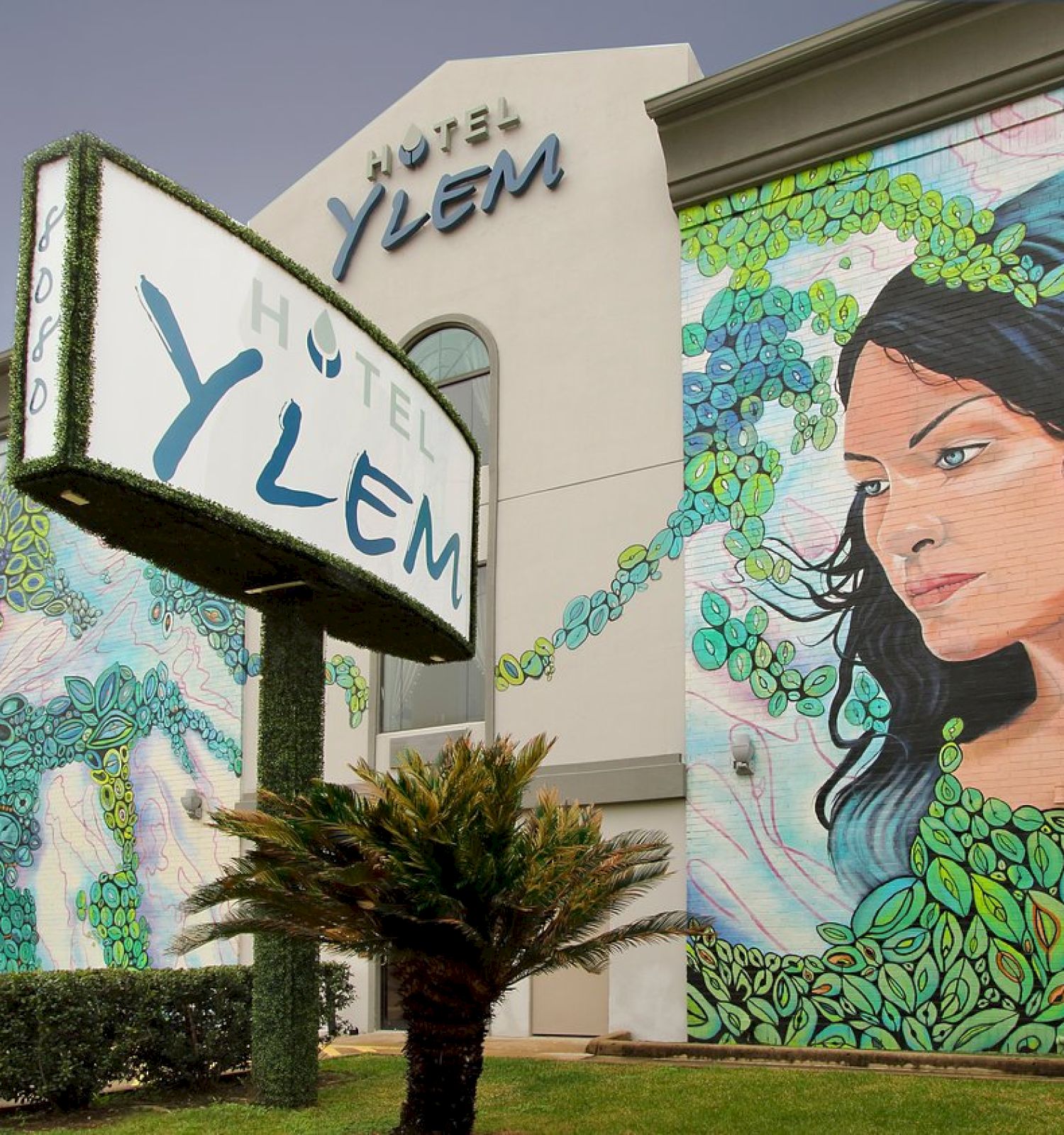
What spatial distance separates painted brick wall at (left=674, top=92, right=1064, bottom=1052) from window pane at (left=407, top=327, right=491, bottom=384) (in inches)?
173

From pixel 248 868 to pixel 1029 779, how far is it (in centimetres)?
903

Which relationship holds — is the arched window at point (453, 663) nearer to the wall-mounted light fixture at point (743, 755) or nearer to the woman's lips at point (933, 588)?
the wall-mounted light fixture at point (743, 755)

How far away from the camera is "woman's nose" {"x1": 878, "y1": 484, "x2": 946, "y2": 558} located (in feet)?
55.1

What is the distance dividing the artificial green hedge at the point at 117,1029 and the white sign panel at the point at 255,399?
15.2ft

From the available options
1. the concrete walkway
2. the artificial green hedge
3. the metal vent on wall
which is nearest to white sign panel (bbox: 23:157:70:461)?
the artificial green hedge

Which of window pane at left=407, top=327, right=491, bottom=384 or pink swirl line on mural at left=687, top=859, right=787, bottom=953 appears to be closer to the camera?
pink swirl line on mural at left=687, top=859, right=787, bottom=953

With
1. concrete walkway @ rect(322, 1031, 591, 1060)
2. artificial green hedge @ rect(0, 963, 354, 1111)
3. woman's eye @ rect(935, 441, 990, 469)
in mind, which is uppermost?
woman's eye @ rect(935, 441, 990, 469)

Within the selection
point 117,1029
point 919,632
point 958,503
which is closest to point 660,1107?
point 117,1029

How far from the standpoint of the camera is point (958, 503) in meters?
16.7

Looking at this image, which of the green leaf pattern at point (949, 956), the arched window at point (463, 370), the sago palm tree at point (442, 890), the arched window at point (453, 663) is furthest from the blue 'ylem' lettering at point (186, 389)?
the arched window at point (463, 370)

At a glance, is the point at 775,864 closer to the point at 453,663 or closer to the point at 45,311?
the point at 453,663

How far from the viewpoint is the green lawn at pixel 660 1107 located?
451 inches

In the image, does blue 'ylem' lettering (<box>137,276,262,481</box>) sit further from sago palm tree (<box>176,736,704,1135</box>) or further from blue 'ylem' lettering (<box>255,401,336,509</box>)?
sago palm tree (<box>176,736,704,1135</box>)

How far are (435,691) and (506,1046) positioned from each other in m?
5.66
